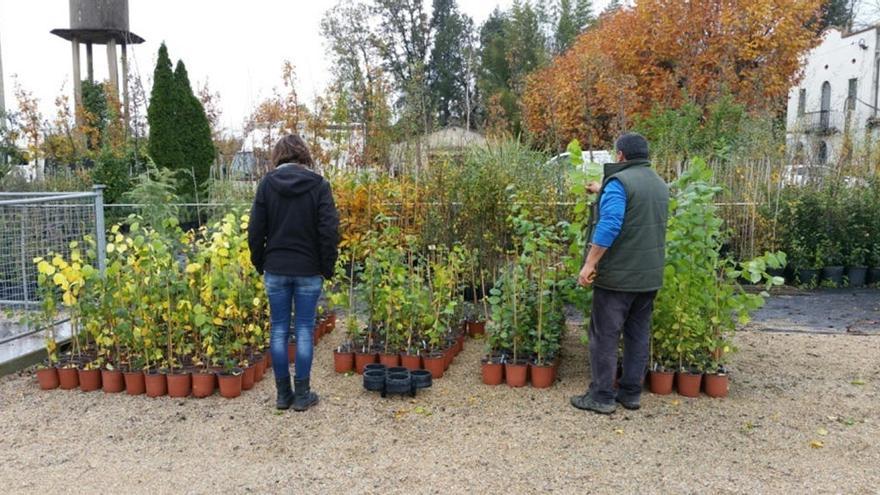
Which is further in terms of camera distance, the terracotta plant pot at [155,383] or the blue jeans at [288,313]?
the terracotta plant pot at [155,383]

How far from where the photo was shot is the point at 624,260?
3.83 meters

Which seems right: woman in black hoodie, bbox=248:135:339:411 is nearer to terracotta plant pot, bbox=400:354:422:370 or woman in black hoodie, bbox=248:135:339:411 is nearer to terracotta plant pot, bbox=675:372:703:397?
terracotta plant pot, bbox=400:354:422:370

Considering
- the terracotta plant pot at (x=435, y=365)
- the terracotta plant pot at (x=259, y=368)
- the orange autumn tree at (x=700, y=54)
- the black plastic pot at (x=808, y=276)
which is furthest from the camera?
the orange autumn tree at (x=700, y=54)

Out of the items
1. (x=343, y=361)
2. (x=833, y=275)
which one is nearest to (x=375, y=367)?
(x=343, y=361)

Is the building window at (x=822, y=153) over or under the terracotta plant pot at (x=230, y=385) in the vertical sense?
over

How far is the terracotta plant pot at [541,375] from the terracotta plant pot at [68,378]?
308cm

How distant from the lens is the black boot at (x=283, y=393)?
4.15 meters

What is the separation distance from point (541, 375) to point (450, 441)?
1.03m

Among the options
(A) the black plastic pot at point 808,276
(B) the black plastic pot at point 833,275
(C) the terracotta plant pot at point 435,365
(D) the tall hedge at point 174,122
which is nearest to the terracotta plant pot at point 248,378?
(C) the terracotta plant pot at point 435,365

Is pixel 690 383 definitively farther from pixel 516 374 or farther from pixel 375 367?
pixel 375 367

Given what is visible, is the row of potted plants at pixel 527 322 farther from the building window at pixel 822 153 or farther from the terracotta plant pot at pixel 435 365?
the building window at pixel 822 153

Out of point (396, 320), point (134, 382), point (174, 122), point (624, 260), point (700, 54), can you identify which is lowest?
point (134, 382)

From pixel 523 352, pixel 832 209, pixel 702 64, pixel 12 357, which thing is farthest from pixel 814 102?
pixel 12 357

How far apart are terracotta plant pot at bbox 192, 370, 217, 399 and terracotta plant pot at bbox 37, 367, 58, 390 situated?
102cm
